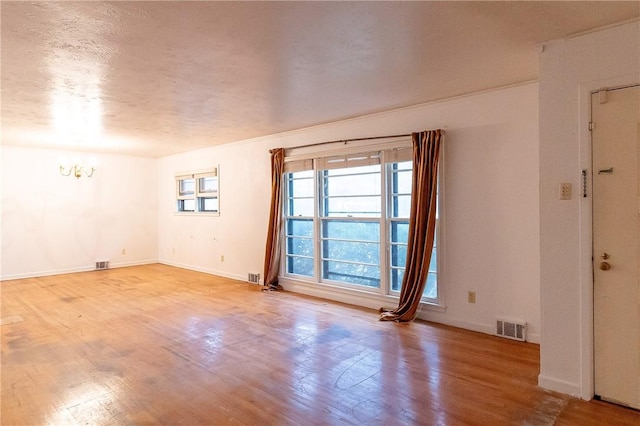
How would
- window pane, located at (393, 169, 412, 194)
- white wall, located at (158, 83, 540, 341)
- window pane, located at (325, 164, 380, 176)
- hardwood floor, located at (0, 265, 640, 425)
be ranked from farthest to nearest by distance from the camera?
window pane, located at (325, 164, 380, 176), window pane, located at (393, 169, 412, 194), white wall, located at (158, 83, 540, 341), hardwood floor, located at (0, 265, 640, 425)

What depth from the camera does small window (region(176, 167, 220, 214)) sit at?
7.33 meters

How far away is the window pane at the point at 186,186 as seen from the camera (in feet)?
26.0

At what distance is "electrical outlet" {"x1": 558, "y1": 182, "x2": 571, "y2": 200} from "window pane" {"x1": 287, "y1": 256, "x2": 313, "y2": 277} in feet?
12.0

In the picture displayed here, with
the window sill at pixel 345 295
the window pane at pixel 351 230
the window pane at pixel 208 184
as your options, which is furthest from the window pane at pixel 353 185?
the window pane at pixel 208 184

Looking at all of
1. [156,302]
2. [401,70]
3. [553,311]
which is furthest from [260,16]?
[156,302]

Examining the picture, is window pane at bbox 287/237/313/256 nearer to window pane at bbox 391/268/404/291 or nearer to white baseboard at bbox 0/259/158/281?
window pane at bbox 391/268/404/291

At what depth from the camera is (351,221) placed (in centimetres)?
510

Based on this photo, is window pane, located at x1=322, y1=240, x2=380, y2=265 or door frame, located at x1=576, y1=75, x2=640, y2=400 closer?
door frame, located at x1=576, y1=75, x2=640, y2=400

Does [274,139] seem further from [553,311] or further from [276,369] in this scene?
[553,311]

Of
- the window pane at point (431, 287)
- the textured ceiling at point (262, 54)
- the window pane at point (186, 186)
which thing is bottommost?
the window pane at point (431, 287)

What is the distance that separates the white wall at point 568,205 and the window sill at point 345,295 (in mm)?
1556

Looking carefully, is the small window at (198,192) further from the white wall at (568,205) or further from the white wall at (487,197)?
the white wall at (568,205)

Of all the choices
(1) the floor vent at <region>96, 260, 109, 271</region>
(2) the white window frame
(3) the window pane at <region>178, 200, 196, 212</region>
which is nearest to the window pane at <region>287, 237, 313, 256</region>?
(2) the white window frame

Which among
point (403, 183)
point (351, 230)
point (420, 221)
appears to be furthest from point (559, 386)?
point (351, 230)
